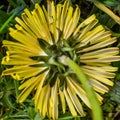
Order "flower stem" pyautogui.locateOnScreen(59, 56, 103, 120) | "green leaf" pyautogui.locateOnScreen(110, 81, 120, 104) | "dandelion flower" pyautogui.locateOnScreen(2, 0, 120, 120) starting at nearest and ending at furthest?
"flower stem" pyautogui.locateOnScreen(59, 56, 103, 120), "dandelion flower" pyautogui.locateOnScreen(2, 0, 120, 120), "green leaf" pyautogui.locateOnScreen(110, 81, 120, 104)

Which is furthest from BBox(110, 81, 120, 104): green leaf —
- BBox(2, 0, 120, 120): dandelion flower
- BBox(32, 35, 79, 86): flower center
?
BBox(32, 35, 79, 86): flower center

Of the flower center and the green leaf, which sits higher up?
the flower center

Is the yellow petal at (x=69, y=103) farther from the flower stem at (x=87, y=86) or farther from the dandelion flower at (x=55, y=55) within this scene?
the flower stem at (x=87, y=86)

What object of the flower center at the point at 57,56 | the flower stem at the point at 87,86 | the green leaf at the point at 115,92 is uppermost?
the flower center at the point at 57,56

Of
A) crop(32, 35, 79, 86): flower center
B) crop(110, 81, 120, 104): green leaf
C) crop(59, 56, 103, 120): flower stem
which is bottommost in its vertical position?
crop(110, 81, 120, 104): green leaf

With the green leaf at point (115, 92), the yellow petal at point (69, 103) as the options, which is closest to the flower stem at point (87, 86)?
the yellow petal at point (69, 103)

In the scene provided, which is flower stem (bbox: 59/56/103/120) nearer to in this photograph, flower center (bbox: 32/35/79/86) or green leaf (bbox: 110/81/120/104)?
flower center (bbox: 32/35/79/86)

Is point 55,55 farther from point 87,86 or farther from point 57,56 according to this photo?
point 87,86
